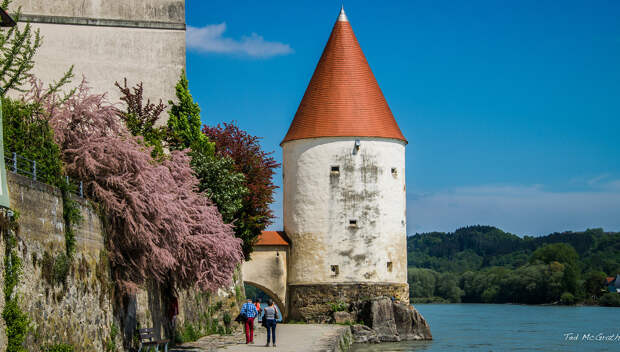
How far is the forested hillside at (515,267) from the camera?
9481 cm

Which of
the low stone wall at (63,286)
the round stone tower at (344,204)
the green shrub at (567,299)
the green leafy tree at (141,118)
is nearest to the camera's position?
the low stone wall at (63,286)

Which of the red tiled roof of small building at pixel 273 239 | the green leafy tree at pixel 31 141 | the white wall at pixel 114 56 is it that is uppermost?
the white wall at pixel 114 56

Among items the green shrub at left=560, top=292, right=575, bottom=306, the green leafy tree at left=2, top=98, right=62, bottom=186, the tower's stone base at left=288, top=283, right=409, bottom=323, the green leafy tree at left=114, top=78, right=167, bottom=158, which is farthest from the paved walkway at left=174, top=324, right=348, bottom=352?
the green shrub at left=560, top=292, right=575, bottom=306

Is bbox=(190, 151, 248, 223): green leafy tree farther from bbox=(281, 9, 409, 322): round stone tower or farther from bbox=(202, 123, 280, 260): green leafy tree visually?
bbox=(281, 9, 409, 322): round stone tower

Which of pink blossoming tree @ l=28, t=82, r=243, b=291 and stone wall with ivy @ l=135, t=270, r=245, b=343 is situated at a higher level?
pink blossoming tree @ l=28, t=82, r=243, b=291

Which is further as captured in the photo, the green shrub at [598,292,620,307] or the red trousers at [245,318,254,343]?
the green shrub at [598,292,620,307]

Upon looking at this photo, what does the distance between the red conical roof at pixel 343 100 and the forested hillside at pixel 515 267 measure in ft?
201

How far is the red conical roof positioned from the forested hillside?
61.3m

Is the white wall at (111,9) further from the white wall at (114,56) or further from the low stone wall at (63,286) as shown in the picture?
the low stone wall at (63,286)

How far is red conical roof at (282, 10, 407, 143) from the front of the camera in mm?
36969

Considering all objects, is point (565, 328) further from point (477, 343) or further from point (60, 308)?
point (60, 308)

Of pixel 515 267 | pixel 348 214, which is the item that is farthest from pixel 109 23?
pixel 515 267

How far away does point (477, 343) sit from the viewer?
37.5 metres

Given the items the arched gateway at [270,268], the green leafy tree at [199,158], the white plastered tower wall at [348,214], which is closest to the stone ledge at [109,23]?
the green leafy tree at [199,158]
